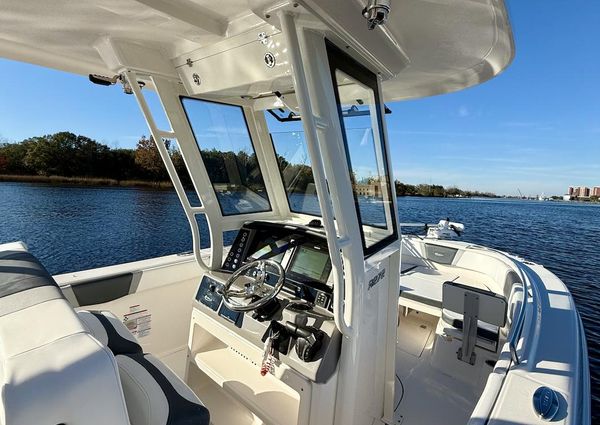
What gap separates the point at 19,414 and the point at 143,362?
0.61 m

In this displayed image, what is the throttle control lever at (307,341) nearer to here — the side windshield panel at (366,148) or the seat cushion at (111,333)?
the side windshield panel at (366,148)

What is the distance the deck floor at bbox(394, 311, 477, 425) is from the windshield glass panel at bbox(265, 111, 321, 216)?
52.8 inches

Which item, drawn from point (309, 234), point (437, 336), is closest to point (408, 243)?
point (437, 336)

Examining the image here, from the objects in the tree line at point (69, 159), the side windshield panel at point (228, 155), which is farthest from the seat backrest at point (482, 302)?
the tree line at point (69, 159)

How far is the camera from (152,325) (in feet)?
6.37

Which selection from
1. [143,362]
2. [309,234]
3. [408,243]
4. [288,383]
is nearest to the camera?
[143,362]

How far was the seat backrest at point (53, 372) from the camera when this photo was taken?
581mm

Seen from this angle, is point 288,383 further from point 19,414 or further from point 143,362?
point 19,414

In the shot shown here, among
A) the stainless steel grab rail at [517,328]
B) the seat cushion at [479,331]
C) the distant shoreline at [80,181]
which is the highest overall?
the distant shoreline at [80,181]

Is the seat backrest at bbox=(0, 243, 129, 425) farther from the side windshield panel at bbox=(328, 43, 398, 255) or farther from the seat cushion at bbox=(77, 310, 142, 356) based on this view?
the side windshield panel at bbox=(328, 43, 398, 255)

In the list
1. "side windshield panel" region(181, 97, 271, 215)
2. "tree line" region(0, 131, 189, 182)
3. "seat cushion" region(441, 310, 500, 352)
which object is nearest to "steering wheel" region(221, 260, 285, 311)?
"side windshield panel" region(181, 97, 271, 215)

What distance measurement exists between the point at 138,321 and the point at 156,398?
1091mm

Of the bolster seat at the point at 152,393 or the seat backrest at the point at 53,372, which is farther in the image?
the bolster seat at the point at 152,393

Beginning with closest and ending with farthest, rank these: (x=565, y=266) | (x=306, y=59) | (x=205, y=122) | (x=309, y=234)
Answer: (x=306, y=59)
(x=309, y=234)
(x=205, y=122)
(x=565, y=266)
